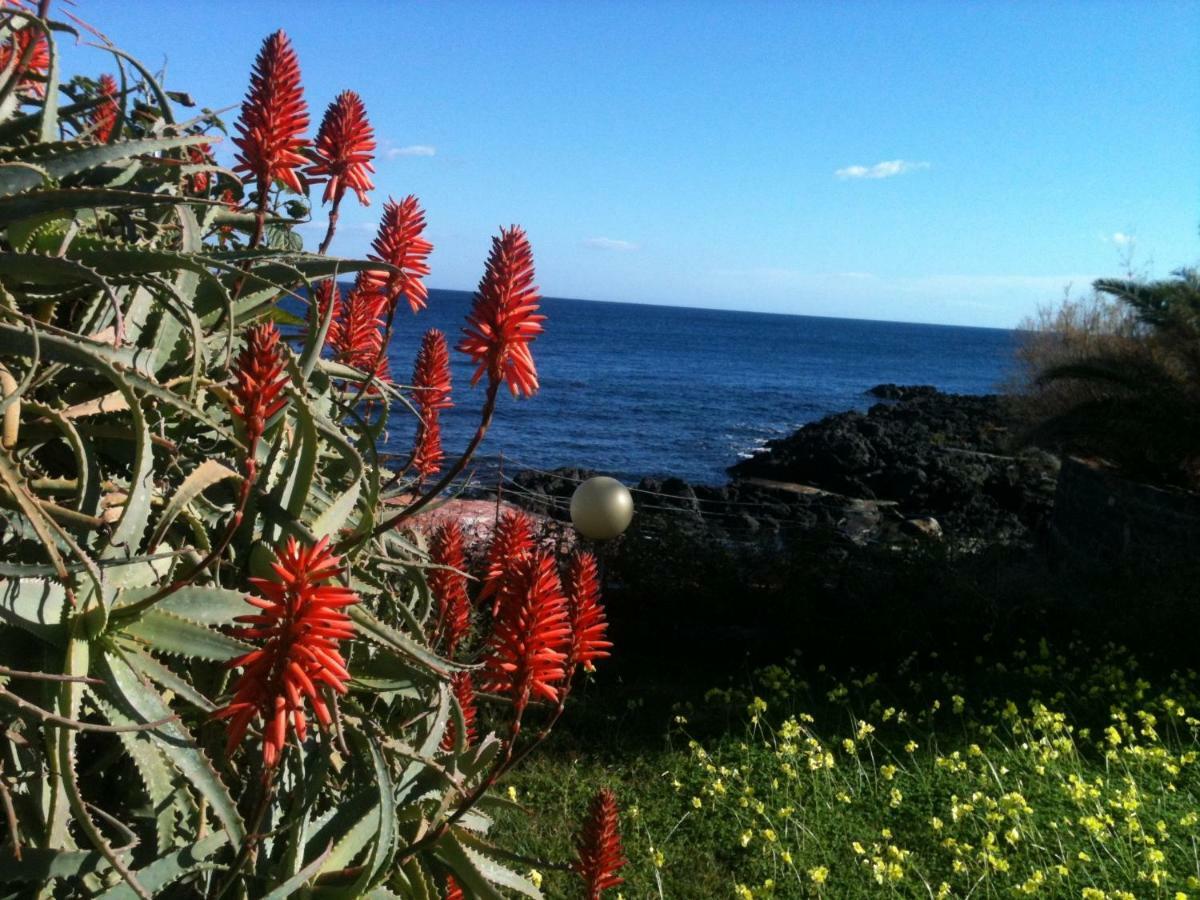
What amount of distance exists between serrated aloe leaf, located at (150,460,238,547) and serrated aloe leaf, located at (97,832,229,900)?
392mm

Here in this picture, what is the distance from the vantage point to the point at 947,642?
25.8 feet

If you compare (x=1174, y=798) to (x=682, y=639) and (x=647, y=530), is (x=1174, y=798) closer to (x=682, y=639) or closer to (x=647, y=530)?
(x=682, y=639)

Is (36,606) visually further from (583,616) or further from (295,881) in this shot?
(583,616)

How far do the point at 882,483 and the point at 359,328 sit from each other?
24.1m

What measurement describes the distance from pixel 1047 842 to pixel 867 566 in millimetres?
4155

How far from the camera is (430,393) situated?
219cm

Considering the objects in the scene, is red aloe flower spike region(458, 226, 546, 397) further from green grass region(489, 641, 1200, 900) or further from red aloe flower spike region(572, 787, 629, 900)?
green grass region(489, 641, 1200, 900)

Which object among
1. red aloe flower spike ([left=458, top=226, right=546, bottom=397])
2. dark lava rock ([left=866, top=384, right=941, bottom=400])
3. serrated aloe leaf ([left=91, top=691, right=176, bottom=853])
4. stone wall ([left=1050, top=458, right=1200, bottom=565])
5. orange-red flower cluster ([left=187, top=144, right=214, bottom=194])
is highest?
orange-red flower cluster ([left=187, top=144, right=214, bottom=194])

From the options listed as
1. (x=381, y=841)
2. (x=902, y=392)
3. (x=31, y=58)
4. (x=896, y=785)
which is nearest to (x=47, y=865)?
(x=381, y=841)

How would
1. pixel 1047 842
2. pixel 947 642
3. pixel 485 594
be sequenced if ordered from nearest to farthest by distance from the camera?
pixel 485 594 → pixel 1047 842 → pixel 947 642

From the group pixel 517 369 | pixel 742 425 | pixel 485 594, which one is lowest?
pixel 742 425

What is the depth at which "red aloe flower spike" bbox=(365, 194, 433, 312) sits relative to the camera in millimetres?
1868

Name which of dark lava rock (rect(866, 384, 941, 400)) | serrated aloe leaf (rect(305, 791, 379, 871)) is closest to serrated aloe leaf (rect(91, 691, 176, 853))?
serrated aloe leaf (rect(305, 791, 379, 871))

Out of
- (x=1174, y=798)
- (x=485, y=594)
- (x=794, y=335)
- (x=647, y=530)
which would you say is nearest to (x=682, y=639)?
(x=647, y=530)
